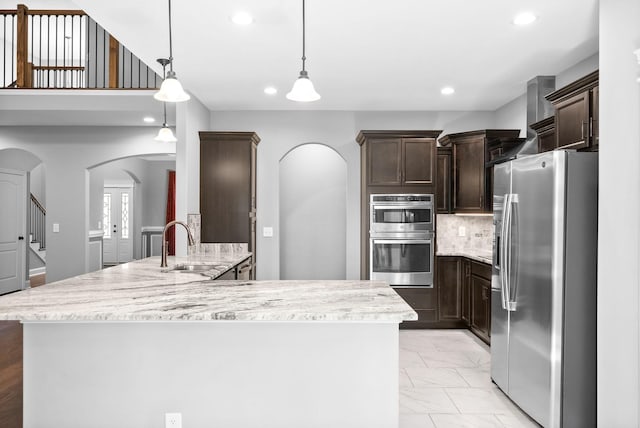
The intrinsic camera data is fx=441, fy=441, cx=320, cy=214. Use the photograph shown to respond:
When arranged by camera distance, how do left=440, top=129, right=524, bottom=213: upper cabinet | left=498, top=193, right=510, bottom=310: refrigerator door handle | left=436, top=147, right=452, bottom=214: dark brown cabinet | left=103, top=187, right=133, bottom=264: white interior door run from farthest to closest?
left=103, top=187, right=133, bottom=264: white interior door < left=436, top=147, right=452, bottom=214: dark brown cabinet < left=440, top=129, right=524, bottom=213: upper cabinet < left=498, top=193, right=510, bottom=310: refrigerator door handle

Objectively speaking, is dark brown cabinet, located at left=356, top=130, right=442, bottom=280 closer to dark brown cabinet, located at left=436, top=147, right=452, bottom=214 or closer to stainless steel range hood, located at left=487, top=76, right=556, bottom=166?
dark brown cabinet, located at left=436, top=147, right=452, bottom=214

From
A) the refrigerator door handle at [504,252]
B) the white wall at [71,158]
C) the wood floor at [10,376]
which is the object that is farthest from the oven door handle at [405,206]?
the wood floor at [10,376]

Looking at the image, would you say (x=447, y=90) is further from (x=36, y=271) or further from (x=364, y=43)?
(x=36, y=271)

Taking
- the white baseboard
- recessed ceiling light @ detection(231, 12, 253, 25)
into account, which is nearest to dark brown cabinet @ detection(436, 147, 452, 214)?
recessed ceiling light @ detection(231, 12, 253, 25)

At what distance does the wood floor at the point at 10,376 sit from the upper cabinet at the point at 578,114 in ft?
14.0

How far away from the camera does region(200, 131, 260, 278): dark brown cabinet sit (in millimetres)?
5352

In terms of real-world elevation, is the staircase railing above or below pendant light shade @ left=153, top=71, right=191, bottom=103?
below

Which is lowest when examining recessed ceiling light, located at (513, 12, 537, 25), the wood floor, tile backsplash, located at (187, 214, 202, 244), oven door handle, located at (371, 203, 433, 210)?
the wood floor

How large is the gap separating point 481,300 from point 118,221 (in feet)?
32.3

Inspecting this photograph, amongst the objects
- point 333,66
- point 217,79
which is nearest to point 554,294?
point 333,66

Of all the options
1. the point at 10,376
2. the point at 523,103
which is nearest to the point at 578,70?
the point at 523,103

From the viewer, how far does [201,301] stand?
6.88 feet

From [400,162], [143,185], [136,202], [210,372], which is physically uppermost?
[143,185]

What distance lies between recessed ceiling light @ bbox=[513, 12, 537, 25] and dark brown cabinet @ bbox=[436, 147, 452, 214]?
2.42 meters
